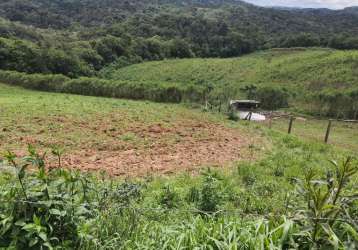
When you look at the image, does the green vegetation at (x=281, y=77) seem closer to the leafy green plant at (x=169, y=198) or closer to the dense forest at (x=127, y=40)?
the dense forest at (x=127, y=40)

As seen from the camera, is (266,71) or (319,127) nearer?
(319,127)

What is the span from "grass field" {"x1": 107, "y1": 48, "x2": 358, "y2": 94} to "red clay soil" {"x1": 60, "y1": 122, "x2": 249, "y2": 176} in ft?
81.1

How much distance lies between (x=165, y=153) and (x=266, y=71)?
38628 millimetres

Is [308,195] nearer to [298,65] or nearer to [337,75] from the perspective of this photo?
[337,75]

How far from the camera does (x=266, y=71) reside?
45.6m

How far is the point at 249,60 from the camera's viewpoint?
5450cm

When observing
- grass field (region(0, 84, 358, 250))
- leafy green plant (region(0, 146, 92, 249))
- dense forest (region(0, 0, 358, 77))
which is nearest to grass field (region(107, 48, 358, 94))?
dense forest (region(0, 0, 358, 77))

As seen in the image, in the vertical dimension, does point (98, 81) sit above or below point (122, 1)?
below

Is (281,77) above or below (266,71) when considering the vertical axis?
below

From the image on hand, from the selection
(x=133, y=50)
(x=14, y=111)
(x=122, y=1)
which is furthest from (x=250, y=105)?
(x=122, y=1)

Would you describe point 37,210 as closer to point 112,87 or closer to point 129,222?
point 129,222

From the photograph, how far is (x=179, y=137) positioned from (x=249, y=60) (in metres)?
45.2

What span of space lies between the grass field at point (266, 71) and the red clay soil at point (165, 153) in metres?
24.7

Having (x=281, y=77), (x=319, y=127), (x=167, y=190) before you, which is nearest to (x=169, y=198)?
(x=167, y=190)
